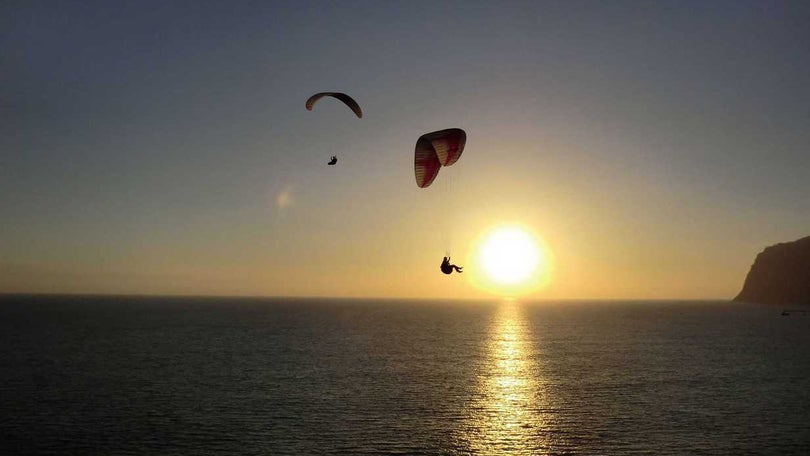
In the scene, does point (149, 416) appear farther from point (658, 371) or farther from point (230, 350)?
point (658, 371)

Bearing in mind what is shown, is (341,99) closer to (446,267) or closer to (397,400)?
(446,267)

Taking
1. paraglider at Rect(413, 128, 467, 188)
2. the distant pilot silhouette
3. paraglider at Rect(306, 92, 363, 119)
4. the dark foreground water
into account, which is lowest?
the dark foreground water

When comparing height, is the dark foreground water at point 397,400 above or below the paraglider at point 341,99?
below

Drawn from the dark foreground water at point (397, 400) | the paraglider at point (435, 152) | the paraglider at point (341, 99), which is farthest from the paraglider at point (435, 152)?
the dark foreground water at point (397, 400)

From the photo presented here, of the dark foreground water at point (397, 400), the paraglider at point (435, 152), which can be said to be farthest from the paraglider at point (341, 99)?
the dark foreground water at point (397, 400)

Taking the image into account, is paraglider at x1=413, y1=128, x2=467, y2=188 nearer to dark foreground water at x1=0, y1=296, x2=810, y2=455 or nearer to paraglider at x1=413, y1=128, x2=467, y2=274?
paraglider at x1=413, y1=128, x2=467, y2=274

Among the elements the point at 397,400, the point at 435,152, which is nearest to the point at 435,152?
the point at 435,152

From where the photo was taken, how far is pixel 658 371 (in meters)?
94.3

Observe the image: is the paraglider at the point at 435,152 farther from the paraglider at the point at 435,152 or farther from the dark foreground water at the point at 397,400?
the dark foreground water at the point at 397,400

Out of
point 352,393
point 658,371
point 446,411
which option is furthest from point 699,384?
point 352,393

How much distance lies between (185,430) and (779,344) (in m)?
136

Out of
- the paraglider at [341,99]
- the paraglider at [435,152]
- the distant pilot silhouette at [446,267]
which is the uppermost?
the paraglider at [341,99]

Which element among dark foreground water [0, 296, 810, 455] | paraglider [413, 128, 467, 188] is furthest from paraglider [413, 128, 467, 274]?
dark foreground water [0, 296, 810, 455]

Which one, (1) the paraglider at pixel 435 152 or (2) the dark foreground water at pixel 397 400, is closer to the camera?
(1) the paraglider at pixel 435 152
